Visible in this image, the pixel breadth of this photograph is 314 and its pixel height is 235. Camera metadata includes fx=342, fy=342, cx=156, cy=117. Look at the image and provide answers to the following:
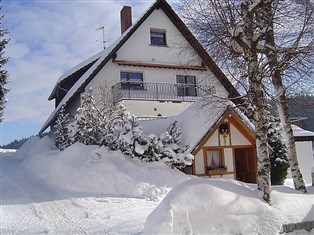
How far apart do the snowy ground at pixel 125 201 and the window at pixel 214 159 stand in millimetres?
2656

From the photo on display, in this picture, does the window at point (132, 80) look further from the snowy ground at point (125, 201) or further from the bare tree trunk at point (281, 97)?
the bare tree trunk at point (281, 97)

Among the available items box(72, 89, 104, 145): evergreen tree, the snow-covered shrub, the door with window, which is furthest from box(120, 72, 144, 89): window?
the snow-covered shrub

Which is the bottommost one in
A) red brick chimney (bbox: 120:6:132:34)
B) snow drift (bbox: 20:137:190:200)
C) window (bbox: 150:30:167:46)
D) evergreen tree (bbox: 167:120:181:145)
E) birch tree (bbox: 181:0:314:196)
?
snow drift (bbox: 20:137:190:200)

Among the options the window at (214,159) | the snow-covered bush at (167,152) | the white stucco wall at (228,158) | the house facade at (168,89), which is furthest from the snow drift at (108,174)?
the white stucco wall at (228,158)

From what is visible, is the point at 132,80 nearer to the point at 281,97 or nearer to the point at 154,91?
the point at 154,91

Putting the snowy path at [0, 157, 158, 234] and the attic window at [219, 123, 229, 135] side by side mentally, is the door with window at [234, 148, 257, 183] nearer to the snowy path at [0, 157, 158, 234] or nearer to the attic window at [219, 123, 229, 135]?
the attic window at [219, 123, 229, 135]

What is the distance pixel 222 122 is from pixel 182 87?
6.51 metres

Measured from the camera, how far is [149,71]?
2036 centimetres

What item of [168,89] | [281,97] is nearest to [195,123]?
[281,97]

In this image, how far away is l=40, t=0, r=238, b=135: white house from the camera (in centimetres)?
1892

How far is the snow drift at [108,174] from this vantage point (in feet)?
36.8

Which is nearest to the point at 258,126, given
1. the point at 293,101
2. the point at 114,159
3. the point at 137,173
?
the point at 293,101

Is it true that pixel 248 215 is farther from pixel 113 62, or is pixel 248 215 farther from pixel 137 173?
pixel 113 62

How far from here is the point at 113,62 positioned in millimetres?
19281
